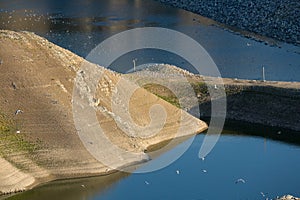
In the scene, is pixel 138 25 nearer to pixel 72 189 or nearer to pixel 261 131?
pixel 261 131

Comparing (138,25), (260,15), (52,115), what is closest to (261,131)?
(52,115)

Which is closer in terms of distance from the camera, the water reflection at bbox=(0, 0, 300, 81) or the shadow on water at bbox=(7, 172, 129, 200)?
the shadow on water at bbox=(7, 172, 129, 200)

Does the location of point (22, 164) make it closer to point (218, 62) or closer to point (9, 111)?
point (9, 111)

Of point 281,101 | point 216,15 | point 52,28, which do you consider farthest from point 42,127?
point 216,15

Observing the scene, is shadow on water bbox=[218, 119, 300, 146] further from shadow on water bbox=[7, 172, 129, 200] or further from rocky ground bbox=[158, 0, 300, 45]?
rocky ground bbox=[158, 0, 300, 45]

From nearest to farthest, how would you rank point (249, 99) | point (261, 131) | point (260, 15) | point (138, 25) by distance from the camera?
1. point (261, 131)
2. point (249, 99)
3. point (260, 15)
4. point (138, 25)

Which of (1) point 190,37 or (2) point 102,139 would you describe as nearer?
(2) point 102,139

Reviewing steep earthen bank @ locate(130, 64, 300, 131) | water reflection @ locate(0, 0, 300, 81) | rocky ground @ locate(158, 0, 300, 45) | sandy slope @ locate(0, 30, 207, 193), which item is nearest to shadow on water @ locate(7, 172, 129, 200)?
sandy slope @ locate(0, 30, 207, 193)

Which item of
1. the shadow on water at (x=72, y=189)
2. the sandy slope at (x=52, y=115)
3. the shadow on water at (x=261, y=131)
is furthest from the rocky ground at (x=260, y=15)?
the shadow on water at (x=72, y=189)
